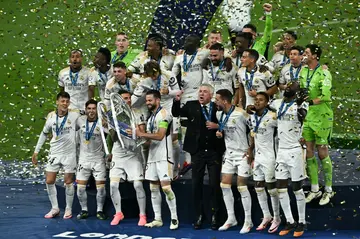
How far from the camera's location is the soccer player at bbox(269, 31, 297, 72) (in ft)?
42.0

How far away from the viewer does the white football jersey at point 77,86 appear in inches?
519

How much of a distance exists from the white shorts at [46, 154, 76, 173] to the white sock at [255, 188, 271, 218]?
243cm

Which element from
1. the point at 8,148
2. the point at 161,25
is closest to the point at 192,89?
the point at 161,25

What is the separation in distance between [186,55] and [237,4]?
4.07 metres

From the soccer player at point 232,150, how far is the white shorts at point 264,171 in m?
0.15

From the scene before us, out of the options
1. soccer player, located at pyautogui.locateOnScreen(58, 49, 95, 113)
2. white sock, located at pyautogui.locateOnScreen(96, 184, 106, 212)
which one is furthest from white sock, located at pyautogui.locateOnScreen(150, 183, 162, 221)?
soccer player, located at pyautogui.locateOnScreen(58, 49, 95, 113)

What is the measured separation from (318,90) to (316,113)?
0.88 feet

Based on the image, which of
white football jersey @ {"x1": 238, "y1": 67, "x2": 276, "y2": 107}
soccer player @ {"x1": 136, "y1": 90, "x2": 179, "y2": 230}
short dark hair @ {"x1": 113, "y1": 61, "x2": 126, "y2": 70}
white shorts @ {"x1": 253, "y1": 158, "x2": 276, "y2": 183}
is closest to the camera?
white shorts @ {"x1": 253, "y1": 158, "x2": 276, "y2": 183}

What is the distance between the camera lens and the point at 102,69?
13023 mm

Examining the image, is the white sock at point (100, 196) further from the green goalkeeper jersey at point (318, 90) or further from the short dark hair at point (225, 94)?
the green goalkeeper jersey at point (318, 90)

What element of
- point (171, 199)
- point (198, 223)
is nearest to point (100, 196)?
point (171, 199)

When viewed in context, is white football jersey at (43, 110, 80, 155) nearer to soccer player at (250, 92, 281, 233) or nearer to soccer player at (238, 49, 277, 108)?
soccer player at (238, 49, 277, 108)

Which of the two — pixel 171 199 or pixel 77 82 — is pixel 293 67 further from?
pixel 77 82

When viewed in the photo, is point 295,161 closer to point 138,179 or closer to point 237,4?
point 138,179
